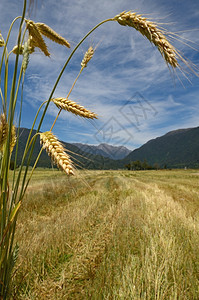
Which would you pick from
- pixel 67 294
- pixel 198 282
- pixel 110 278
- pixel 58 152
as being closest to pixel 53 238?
pixel 67 294

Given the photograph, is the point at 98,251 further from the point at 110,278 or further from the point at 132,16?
the point at 132,16

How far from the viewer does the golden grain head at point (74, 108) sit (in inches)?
52.0

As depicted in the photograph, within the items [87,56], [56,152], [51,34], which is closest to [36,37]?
[51,34]

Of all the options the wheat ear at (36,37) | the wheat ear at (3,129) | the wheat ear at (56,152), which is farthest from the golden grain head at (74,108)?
the wheat ear at (36,37)

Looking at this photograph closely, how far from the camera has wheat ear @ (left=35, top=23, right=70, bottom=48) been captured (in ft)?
4.86

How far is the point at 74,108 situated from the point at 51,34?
31.3 inches

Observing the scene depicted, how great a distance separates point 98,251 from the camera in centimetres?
266

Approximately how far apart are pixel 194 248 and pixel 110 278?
126 cm

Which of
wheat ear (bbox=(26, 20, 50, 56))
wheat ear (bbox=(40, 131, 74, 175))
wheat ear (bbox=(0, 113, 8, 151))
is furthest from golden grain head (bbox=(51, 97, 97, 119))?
wheat ear (bbox=(26, 20, 50, 56))

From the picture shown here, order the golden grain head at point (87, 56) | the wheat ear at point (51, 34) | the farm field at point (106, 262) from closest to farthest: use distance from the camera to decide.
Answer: the wheat ear at point (51, 34), the farm field at point (106, 262), the golden grain head at point (87, 56)

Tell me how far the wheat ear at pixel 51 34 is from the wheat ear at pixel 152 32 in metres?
0.53

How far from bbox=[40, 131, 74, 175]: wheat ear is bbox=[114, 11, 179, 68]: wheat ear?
3.61 ft

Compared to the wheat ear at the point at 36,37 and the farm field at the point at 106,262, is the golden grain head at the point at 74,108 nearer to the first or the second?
the farm field at the point at 106,262

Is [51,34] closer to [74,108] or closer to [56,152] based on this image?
[74,108]
